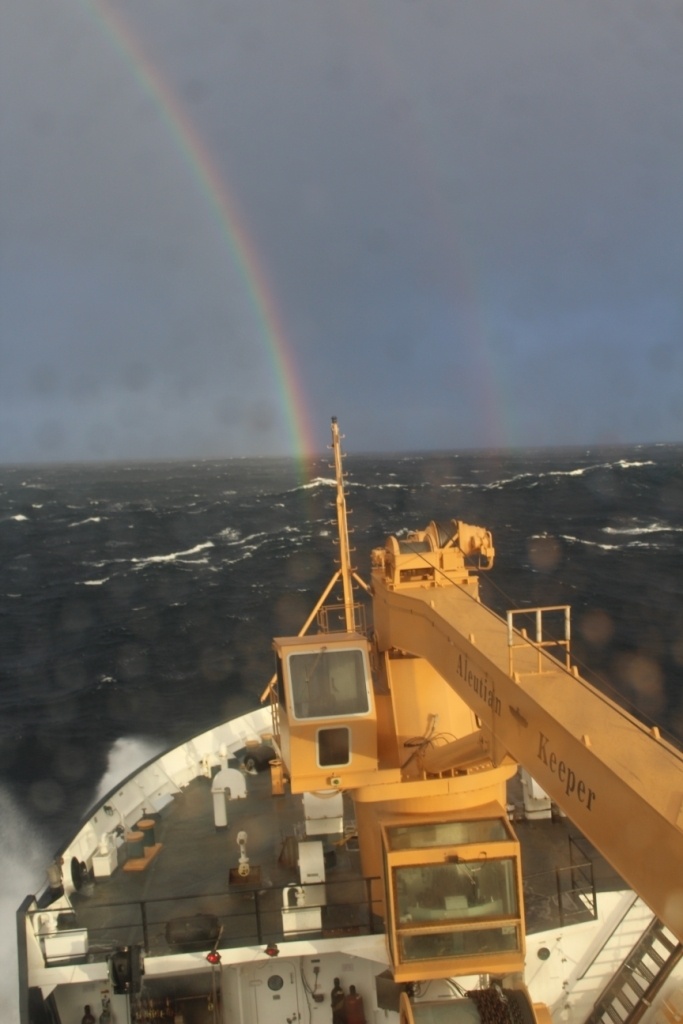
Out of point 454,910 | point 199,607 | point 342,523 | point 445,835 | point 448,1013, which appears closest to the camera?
point 448,1013

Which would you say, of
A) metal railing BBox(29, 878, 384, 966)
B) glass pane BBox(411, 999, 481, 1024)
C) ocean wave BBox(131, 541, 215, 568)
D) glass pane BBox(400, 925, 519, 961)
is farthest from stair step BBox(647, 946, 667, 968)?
ocean wave BBox(131, 541, 215, 568)

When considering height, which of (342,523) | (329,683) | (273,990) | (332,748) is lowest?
(273,990)

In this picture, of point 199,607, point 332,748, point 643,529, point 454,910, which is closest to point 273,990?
point 332,748

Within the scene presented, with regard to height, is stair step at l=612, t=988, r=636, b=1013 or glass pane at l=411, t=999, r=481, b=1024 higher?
glass pane at l=411, t=999, r=481, b=1024

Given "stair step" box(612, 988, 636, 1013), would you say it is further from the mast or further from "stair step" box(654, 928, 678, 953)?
the mast

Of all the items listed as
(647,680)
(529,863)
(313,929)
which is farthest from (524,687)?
(647,680)

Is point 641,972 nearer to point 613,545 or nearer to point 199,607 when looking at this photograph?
point 199,607

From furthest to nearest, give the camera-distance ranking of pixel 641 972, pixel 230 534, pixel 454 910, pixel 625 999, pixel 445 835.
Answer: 1. pixel 230 534
2. pixel 641 972
3. pixel 625 999
4. pixel 445 835
5. pixel 454 910
